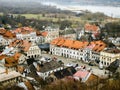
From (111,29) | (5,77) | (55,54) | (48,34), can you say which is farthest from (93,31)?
(5,77)

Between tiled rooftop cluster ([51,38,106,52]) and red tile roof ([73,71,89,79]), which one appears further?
tiled rooftop cluster ([51,38,106,52])

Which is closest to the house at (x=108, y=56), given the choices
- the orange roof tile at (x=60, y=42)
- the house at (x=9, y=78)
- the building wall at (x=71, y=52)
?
the building wall at (x=71, y=52)

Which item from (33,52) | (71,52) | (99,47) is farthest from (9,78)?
(99,47)

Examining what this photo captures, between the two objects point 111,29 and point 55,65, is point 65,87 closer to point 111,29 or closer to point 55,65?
point 55,65

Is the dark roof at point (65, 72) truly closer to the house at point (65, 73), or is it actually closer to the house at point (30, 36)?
the house at point (65, 73)

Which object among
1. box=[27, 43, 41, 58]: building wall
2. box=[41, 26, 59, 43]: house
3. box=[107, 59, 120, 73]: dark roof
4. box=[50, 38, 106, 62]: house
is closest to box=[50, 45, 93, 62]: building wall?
box=[50, 38, 106, 62]: house

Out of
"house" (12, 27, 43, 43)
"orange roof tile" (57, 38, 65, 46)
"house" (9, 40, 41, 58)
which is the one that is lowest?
"house" (12, 27, 43, 43)

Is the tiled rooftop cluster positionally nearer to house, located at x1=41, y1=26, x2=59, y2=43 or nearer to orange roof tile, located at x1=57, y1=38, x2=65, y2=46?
orange roof tile, located at x1=57, y1=38, x2=65, y2=46

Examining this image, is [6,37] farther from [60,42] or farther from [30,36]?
[60,42]
